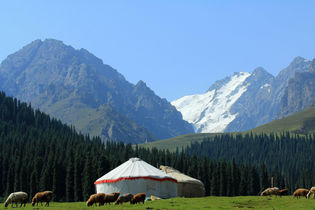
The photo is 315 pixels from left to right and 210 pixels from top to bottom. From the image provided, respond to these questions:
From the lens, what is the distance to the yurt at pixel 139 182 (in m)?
68.3

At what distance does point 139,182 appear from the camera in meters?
68.3

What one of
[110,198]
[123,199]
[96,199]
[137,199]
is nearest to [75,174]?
[110,198]

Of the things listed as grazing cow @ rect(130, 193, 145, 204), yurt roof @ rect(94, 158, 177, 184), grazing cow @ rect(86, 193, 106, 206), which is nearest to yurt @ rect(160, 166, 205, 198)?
yurt roof @ rect(94, 158, 177, 184)

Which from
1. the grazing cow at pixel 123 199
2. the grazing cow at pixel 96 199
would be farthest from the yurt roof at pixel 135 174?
the grazing cow at pixel 96 199

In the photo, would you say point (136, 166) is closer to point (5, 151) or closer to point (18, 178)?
point (18, 178)

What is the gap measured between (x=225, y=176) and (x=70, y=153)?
4647 cm

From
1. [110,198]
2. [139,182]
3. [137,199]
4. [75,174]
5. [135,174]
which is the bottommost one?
[137,199]

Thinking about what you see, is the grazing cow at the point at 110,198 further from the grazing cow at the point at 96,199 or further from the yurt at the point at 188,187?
the yurt at the point at 188,187

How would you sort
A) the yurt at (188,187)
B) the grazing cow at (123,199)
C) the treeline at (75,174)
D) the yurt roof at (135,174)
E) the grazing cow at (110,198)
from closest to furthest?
the grazing cow at (123,199) < the grazing cow at (110,198) < the yurt roof at (135,174) < the yurt at (188,187) < the treeline at (75,174)

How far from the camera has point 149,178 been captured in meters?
68.4

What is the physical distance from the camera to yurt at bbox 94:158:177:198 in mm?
68312

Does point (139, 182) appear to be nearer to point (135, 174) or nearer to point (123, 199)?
point (135, 174)

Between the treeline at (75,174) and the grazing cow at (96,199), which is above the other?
the treeline at (75,174)

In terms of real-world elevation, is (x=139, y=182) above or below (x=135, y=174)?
below
